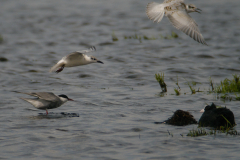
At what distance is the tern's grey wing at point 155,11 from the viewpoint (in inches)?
342

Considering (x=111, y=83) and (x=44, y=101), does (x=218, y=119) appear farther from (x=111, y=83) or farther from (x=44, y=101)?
(x=111, y=83)

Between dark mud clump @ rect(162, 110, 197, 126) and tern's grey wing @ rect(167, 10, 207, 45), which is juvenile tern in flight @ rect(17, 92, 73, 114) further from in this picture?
tern's grey wing @ rect(167, 10, 207, 45)

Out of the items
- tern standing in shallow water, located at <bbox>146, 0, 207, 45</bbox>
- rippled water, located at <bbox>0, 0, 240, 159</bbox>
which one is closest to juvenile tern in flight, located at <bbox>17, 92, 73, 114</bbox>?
rippled water, located at <bbox>0, 0, 240, 159</bbox>

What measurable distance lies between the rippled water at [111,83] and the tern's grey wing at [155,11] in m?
2.34

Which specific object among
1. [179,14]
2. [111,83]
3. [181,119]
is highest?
[179,14]

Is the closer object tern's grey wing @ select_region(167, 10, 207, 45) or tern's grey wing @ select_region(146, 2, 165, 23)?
tern's grey wing @ select_region(146, 2, 165, 23)

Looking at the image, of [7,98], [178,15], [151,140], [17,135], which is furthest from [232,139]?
[7,98]

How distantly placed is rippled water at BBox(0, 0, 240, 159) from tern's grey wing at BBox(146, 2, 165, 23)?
92.2 inches

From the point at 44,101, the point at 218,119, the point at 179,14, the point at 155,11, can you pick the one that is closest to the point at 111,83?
the point at 44,101

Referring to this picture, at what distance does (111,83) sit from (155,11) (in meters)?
4.97

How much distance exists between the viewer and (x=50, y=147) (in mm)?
7465

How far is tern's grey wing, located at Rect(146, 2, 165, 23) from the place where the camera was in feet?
28.5

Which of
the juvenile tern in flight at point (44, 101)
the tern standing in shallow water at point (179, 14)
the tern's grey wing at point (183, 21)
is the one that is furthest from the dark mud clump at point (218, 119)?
the juvenile tern in flight at point (44, 101)

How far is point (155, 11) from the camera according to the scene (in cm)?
889
